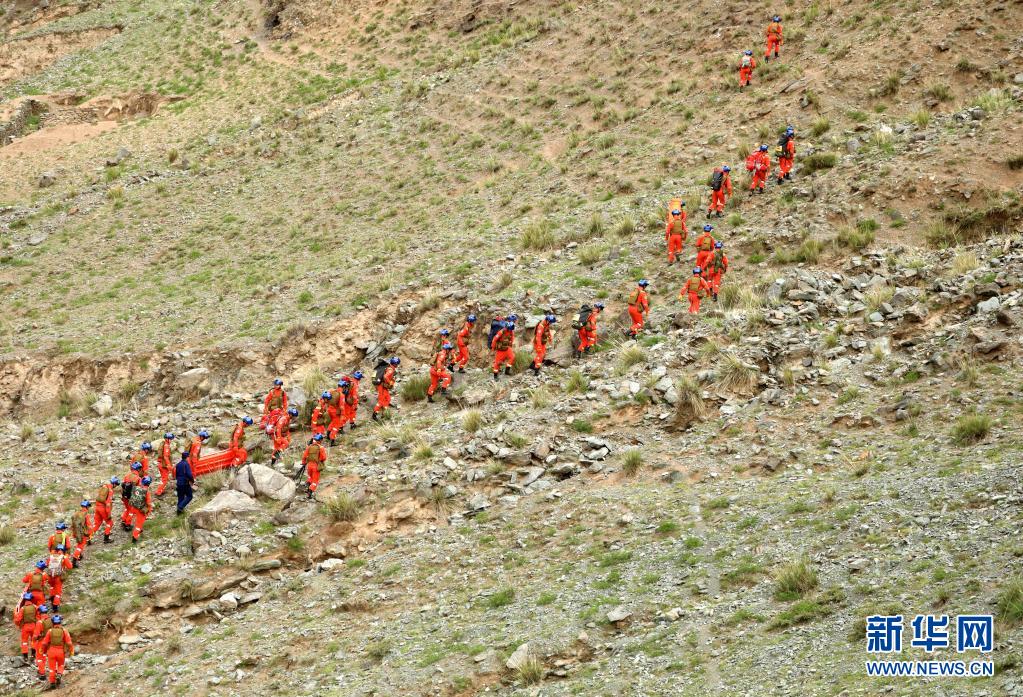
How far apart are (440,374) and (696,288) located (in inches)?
205

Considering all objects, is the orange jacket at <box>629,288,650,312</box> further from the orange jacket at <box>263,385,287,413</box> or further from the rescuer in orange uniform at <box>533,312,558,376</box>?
the orange jacket at <box>263,385,287,413</box>

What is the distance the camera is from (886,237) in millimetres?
22953

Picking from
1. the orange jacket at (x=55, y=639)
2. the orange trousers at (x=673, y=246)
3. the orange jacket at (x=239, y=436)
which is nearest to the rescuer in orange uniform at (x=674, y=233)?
the orange trousers at (x=673, y=246)

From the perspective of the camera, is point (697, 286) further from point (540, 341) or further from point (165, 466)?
point (165, 466)

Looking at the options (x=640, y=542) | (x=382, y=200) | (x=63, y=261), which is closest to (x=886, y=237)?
(x=640, y=542)

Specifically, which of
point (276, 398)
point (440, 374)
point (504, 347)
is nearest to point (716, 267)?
point (504, 347)

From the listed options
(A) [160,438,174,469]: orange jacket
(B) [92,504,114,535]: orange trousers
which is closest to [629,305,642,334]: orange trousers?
(A) [160,438,174,469]: orange jacket

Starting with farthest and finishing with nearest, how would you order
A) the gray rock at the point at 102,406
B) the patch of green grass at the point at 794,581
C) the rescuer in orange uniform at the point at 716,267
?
the gray rock at the point at 102,406
the rescuer in orange uniform at the point at 716,267
the patch of green grass at the point at 794,581

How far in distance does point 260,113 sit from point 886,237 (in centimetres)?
2516

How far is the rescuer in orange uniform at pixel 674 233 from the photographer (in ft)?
79.9

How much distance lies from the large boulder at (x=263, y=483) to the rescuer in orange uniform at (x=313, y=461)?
0.48 m

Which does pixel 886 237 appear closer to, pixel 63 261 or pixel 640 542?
pixel 640 542

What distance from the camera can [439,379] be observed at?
2233 cm

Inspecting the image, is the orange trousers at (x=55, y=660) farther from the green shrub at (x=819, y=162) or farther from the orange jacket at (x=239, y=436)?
the green shrub at (x=819, y=162)
